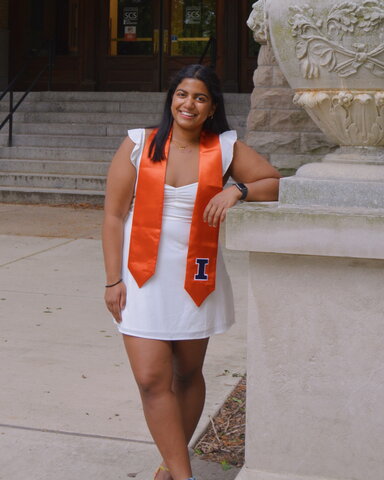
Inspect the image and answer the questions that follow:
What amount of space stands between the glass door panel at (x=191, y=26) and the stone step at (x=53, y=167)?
478 cm

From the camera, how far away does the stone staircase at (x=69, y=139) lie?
12.1 meters

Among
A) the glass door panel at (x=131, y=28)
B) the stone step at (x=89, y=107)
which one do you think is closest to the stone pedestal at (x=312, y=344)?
the stone step at (x=89, y=107)

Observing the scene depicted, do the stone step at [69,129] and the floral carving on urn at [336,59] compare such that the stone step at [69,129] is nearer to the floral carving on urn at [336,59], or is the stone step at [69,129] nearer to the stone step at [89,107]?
the stone step at [89,107]

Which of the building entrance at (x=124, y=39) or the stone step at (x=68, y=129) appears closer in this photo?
the stone step at (x=68, y=129)

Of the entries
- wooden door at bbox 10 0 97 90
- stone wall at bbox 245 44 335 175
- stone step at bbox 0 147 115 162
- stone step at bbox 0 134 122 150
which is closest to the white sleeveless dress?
stone wall at bbox 245 44 335 175

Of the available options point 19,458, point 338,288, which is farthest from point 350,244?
point 19,458

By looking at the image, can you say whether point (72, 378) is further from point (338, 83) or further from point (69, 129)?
point (69, 129)

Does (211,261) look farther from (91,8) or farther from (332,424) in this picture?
(91,8)

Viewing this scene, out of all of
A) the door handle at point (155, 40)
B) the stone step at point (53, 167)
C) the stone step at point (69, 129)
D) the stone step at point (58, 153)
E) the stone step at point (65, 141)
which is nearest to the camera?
the stone step at point (53, 167)

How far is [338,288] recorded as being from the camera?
3.10 meters

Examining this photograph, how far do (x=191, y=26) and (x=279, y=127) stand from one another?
773cm

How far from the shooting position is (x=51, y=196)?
38.7 ft

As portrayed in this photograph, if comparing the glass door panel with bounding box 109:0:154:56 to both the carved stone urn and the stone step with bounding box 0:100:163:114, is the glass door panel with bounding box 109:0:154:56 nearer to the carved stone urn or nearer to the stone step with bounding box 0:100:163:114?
the stone step with bounding box 0:100:163:114

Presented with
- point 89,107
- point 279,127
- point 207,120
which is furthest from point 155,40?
point 207,120
